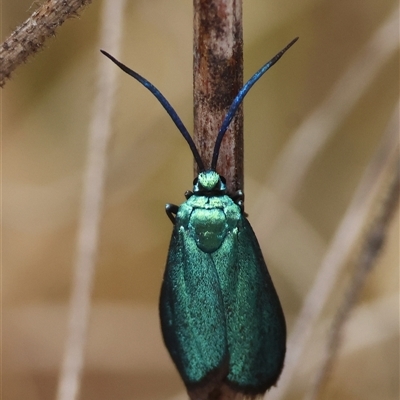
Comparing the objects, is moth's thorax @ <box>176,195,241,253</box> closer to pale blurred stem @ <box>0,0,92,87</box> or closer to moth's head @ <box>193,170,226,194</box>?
moth's head @ <box>193,170,226,194</box>

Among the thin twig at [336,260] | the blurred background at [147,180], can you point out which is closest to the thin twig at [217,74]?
the thin twig at [336,260]

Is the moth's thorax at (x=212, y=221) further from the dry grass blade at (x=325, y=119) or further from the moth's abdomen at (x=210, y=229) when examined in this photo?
the dry grass blade at (x=325, y=119)

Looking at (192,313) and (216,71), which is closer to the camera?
(216,71)

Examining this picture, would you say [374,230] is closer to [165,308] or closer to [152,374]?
[165,308]

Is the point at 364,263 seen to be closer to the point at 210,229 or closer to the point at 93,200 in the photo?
the point at 210,229

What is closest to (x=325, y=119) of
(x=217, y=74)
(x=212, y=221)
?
(x=212, y=221)
